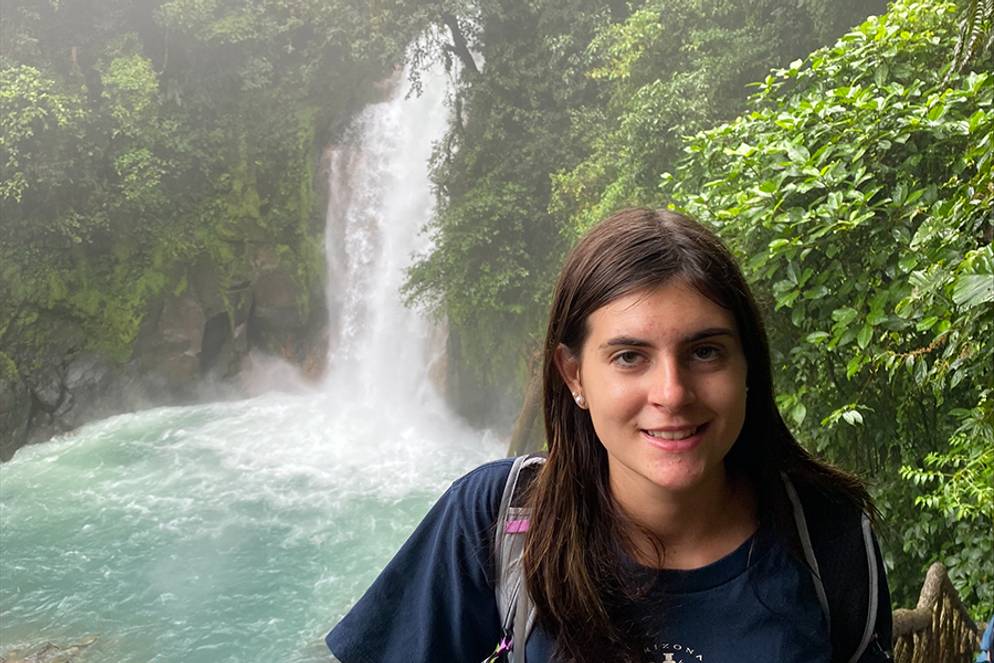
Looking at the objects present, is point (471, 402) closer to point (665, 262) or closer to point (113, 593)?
point (113, 593)

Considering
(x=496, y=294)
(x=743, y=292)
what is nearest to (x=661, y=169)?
(x=496, y=294)

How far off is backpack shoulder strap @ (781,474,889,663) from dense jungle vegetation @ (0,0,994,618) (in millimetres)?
753

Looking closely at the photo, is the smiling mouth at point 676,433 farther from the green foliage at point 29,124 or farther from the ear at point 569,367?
the green foliage at point 29,124

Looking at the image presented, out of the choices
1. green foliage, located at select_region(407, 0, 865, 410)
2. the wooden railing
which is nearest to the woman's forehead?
the wooden railing

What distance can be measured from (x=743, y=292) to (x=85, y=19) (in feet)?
44.3

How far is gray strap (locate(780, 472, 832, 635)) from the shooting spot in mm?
963

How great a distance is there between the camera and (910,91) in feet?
7.88

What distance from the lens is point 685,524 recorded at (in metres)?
1.02

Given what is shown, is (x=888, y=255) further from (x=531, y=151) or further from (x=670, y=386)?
(x=531, y=151)

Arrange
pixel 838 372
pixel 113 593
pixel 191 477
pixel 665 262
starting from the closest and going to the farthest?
pixel 665 262 < pixel 838 372 < pixel 113 593 < pixel 191 477

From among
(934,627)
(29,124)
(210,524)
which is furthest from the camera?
(29,124)

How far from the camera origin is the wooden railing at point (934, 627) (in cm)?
257

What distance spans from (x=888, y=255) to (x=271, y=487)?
848cm

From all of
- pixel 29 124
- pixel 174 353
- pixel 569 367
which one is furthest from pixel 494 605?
pixel 174 353
